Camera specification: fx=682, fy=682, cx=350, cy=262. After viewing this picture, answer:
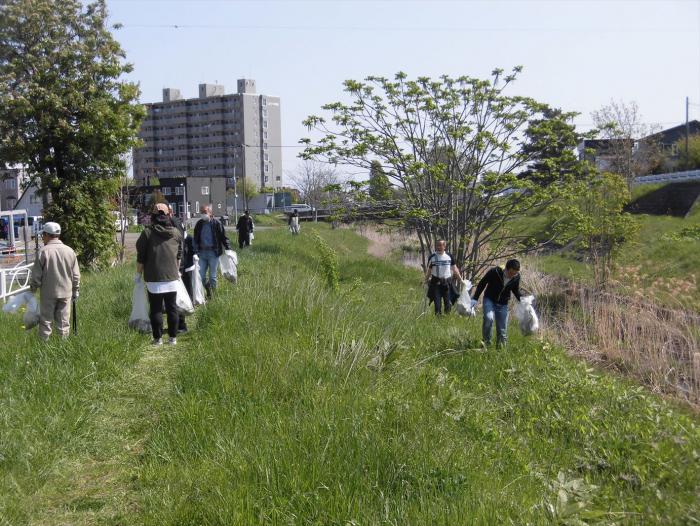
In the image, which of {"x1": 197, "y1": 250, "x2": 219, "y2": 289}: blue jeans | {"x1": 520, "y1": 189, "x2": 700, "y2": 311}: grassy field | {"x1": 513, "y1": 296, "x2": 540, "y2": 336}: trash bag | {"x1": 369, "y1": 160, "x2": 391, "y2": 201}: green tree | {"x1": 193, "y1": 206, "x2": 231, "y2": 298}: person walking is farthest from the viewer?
{"x1": 520, "y1": 189, "x2": 700, "y2": 311}: grassy field

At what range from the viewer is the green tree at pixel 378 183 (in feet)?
62.2

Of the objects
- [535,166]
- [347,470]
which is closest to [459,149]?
[535,166]

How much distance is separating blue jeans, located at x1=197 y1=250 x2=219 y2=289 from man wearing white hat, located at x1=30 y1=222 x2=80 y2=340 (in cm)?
333

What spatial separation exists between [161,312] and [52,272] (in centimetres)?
125

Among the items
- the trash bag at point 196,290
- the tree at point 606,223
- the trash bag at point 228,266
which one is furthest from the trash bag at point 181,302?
the tree at point 606,223

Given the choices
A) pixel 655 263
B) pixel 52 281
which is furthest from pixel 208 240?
pixel 655 263

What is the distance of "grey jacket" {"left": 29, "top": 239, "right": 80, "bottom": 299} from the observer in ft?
24.5

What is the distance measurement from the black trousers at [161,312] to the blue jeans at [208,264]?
302 cm

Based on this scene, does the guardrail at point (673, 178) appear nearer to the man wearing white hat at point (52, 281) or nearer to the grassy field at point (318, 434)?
the grassy field at point (318, 434)

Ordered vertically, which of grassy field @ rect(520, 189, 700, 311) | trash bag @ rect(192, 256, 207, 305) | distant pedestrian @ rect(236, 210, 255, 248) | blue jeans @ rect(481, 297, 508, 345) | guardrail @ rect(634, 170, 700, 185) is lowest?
grassy field @ rect(520, 189, 700, 311)

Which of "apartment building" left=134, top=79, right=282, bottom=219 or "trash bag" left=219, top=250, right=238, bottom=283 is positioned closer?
"trash bag" left=219, top=250, right=238, bottom=283

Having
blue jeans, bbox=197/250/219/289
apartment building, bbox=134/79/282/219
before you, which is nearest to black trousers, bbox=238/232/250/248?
blue jeans, bbox=197/250/219/289

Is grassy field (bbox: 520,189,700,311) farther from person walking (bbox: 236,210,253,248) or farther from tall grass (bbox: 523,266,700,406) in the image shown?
person walking (bbox: 236,210,253,248)

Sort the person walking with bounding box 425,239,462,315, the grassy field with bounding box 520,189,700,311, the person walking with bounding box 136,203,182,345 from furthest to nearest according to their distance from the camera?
1. the grassy field with bounding box 520,189,700,311
2. the person walking with bounding box 425,239,462,315
3. the person walking with bounding box 136,203,182,345
